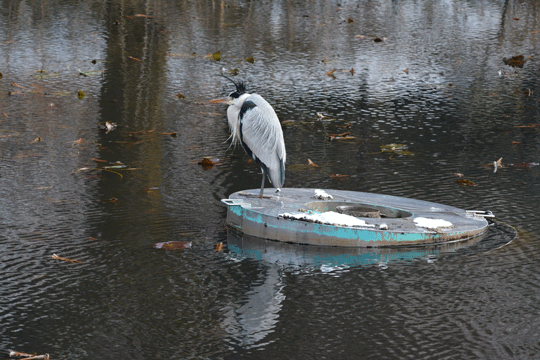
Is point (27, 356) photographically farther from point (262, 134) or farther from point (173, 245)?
point (262, 134)

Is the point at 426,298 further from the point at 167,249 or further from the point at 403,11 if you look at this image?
the point at 403,11

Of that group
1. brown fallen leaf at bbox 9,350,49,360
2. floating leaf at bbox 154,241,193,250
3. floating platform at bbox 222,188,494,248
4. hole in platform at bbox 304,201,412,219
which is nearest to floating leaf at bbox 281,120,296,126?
floating platform at bbox 222,188,494,248

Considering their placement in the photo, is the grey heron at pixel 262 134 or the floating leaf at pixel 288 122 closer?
the grey heron at pixel 262 134

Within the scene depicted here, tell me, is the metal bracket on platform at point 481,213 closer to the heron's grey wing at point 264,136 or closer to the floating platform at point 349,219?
the floating platform at point 349,219

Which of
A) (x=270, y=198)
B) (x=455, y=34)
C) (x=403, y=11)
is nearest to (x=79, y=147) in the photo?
(x=270, y=198)

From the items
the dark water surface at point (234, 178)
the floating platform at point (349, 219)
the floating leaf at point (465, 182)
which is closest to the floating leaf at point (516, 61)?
the dark water surface at point (234, 178)

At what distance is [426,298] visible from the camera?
547 cm

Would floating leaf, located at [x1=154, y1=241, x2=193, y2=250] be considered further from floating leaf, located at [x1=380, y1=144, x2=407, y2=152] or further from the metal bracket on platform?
floating leaf, located at [x1=380, y1=144, x2=407, y2=152]

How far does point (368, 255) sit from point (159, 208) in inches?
86.2

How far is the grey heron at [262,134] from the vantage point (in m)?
7.24

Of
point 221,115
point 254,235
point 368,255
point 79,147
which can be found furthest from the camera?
point 221,115

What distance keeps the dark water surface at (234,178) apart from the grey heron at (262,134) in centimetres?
67

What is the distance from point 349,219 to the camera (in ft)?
21.4

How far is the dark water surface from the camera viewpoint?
4.93m
